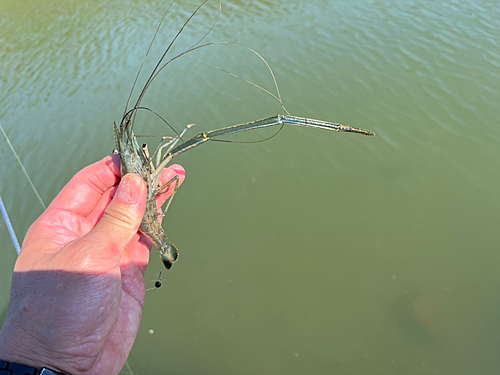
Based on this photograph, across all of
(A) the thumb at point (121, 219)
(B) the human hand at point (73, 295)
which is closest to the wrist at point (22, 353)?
(B) the human hand at point (73, 295)

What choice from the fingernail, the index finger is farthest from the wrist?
the index finger

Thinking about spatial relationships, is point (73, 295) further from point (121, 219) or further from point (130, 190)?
point (130, 190)

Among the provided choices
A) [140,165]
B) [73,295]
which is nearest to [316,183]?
[140,165]

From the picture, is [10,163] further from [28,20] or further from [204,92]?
[28,20]

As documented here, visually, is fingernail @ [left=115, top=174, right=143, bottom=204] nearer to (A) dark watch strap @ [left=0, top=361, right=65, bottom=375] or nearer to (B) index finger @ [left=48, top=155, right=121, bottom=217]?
(B) index finger @ [left=48, top=155, right=121, bottom=217]

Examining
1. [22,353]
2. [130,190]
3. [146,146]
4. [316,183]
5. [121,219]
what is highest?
[146,146]

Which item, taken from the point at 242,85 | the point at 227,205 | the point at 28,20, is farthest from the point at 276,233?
the point at 28,20
